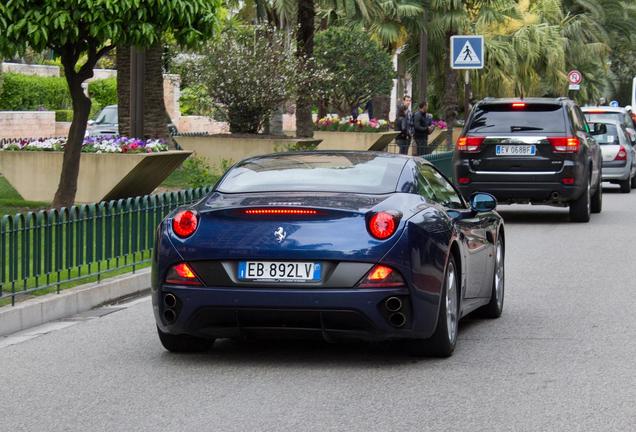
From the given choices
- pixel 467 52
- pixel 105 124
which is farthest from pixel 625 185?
pixel 105 124

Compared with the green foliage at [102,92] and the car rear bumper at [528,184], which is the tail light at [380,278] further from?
the green foliage at [102,92]

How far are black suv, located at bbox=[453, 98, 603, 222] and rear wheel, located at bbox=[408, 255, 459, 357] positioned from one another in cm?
1165

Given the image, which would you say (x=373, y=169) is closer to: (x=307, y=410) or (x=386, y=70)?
(x=307, y=410)

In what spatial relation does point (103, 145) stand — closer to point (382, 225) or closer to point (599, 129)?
point (599, 129)

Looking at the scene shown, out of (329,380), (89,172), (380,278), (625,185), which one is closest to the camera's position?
(329,380)

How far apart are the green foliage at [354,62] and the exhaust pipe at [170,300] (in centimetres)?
3438

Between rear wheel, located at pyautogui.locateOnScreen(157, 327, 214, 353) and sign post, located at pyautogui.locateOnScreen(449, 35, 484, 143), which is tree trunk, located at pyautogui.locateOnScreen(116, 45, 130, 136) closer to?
sign post, located at pyautogui.locateOnScreen(449, 35, 484, 143)

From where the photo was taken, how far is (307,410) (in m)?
7.70

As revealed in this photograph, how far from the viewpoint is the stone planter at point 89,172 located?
20.4m

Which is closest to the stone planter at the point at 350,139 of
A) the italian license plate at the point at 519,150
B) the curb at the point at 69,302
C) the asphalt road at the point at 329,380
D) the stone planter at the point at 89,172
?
the italian license plate at the point at 519,150

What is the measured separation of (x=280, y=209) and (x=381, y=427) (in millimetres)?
2040

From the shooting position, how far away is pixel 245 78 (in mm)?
27984

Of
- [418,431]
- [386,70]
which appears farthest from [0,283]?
[386,70]

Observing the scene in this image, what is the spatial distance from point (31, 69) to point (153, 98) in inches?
1026
